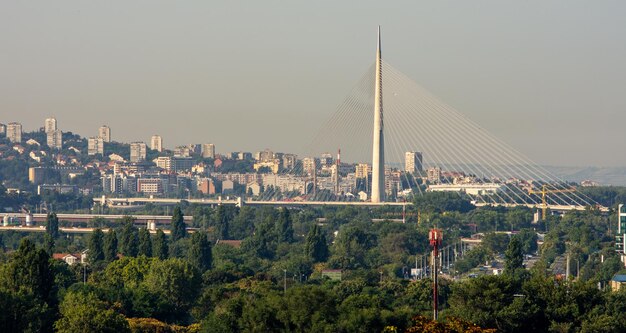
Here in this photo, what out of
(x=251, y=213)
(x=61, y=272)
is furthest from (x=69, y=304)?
(x=251, y=213)

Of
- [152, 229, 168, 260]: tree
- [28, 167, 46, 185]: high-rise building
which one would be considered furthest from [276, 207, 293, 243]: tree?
[28, 167, 46, 185]: high-rise building

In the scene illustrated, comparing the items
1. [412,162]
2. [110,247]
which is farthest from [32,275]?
[412,162]

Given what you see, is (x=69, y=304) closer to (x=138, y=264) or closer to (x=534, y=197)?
(x=138, y=264)

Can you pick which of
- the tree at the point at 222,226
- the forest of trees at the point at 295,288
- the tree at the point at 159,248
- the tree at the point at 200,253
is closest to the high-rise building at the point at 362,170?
the tree at the point at 222,226

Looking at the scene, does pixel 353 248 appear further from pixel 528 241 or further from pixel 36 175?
pixel 36 175

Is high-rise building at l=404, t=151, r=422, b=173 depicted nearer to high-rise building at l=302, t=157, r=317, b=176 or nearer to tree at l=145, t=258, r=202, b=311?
high-rise building at l=302, t=157, r=317, b=176
